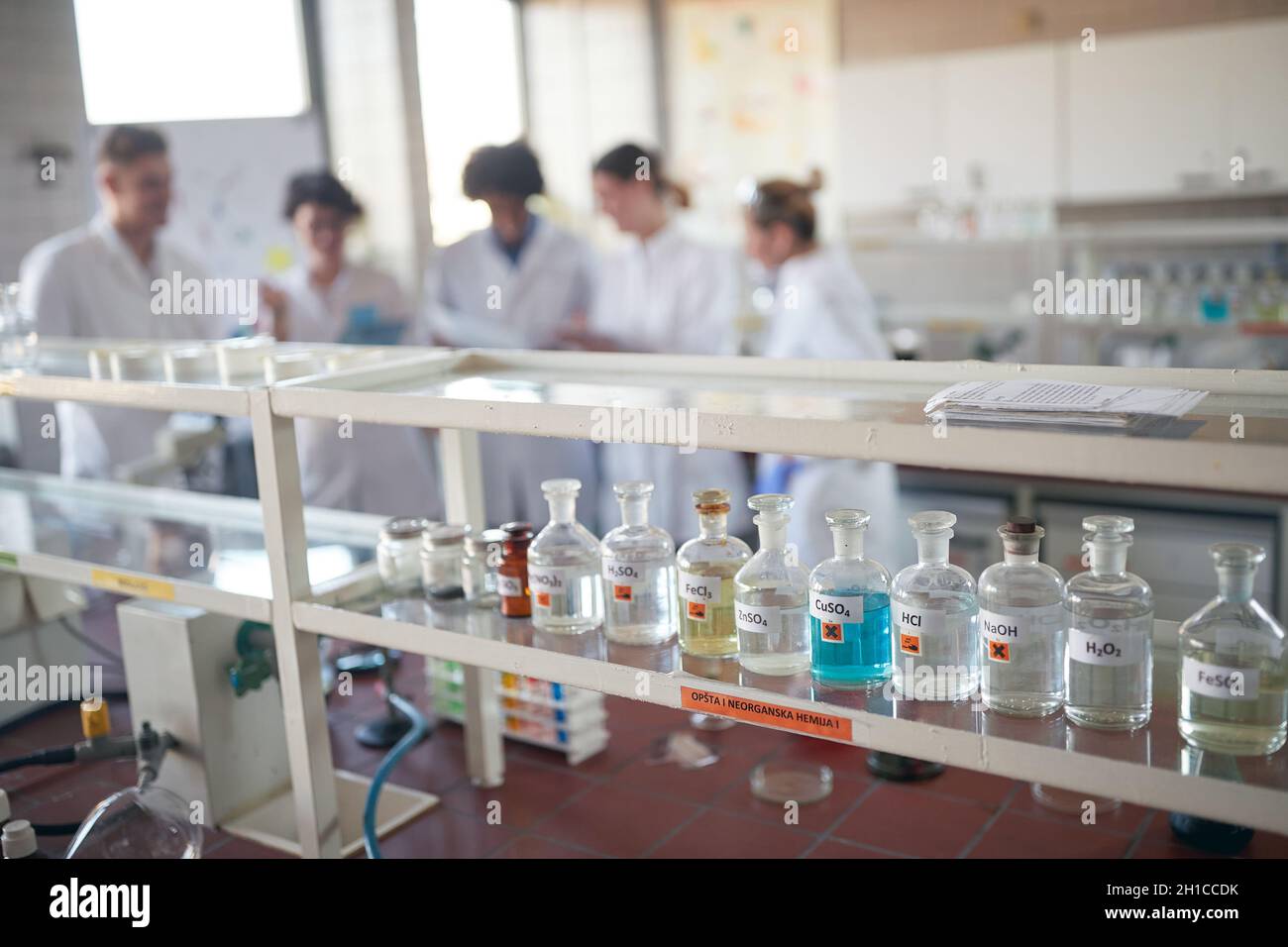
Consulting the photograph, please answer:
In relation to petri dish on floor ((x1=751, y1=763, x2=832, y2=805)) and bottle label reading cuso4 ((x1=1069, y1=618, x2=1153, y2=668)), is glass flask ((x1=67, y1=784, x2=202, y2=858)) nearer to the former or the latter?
petri dish on floor ((x1=751, y1=763, x2=832, y2=805))

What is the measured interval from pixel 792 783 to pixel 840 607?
673 mm

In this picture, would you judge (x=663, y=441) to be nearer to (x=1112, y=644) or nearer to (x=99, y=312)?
(x=1112, y=644)

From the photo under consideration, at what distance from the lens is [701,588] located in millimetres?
1381

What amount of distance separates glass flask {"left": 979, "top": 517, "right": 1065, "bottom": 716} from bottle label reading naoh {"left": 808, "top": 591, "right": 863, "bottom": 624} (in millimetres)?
128

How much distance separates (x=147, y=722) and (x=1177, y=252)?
4177 mm

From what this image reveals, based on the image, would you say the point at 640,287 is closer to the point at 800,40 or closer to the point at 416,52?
the point at 416,52

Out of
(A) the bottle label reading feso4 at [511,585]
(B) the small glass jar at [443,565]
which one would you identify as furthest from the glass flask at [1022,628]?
(B) the small glass jar at [443,565]

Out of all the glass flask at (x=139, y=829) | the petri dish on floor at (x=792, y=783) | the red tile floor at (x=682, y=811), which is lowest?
the red tile floor at (x=682, y=811)

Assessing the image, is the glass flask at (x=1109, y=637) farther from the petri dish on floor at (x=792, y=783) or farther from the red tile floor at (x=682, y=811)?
the petri dish on floor at (x=792, y=783)

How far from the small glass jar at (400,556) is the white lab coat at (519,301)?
1.74 m

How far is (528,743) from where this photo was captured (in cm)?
212

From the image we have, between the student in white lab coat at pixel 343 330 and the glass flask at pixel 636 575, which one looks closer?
the glass flask at pixel 636 575

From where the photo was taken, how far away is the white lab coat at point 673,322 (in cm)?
337
